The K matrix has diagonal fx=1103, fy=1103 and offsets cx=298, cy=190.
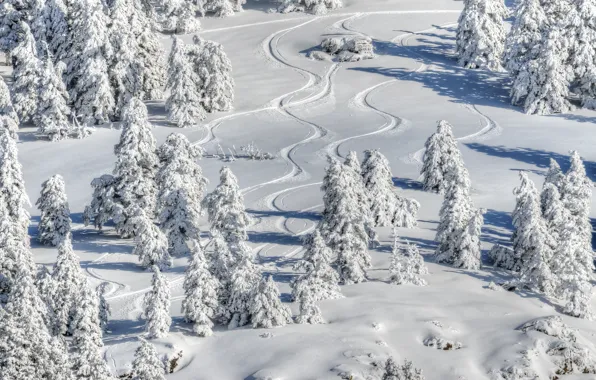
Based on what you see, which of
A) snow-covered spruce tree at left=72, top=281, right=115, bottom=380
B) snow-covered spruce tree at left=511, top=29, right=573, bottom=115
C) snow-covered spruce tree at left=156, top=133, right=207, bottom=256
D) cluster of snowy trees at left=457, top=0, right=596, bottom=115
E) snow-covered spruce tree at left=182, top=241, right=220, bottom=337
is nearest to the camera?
snow-covered spruce tree at left=72, top=281, right=115, bottom=380

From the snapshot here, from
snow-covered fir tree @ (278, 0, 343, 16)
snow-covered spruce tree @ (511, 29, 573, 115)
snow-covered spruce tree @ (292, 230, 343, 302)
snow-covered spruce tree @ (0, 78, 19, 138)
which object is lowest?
snow-covered spruce tree @ (292, 230, 343, 302)

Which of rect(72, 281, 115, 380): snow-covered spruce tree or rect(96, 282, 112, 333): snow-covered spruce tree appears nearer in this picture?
rect(72, 281, 115, 380): snow-covered spruce tree

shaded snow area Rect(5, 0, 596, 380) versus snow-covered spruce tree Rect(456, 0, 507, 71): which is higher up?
snow-covered spruce tree Rect(456, 0, 507, 71)

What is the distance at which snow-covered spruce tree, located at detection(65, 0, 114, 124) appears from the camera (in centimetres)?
8562

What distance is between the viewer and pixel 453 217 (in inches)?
2311

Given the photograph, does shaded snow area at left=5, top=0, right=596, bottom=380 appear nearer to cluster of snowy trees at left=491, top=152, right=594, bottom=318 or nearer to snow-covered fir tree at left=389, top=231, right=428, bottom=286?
snow-covered fir tree at left=389, top=231, right=428, bottom=286

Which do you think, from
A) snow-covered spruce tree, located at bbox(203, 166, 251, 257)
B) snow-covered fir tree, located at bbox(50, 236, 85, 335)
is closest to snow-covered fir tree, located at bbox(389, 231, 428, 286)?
snow-covered spruce tree, located at bbox(203, 166, 251, 257)

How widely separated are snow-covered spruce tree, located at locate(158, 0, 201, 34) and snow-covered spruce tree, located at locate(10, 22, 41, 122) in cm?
2250

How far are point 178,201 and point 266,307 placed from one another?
13963 mm

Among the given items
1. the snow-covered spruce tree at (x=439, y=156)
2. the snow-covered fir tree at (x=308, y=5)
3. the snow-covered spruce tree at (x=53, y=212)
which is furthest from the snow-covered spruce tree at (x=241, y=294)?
the snow-covered fir tree at (x=308, y=5)

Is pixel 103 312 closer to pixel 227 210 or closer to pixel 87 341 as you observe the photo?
pixel 227 210

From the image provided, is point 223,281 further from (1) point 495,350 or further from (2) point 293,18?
(2) point 293,18

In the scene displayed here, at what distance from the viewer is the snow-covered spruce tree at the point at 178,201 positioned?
61312 millimetres

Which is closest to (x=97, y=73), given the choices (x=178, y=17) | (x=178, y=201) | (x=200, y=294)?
(x=178, y=17)
